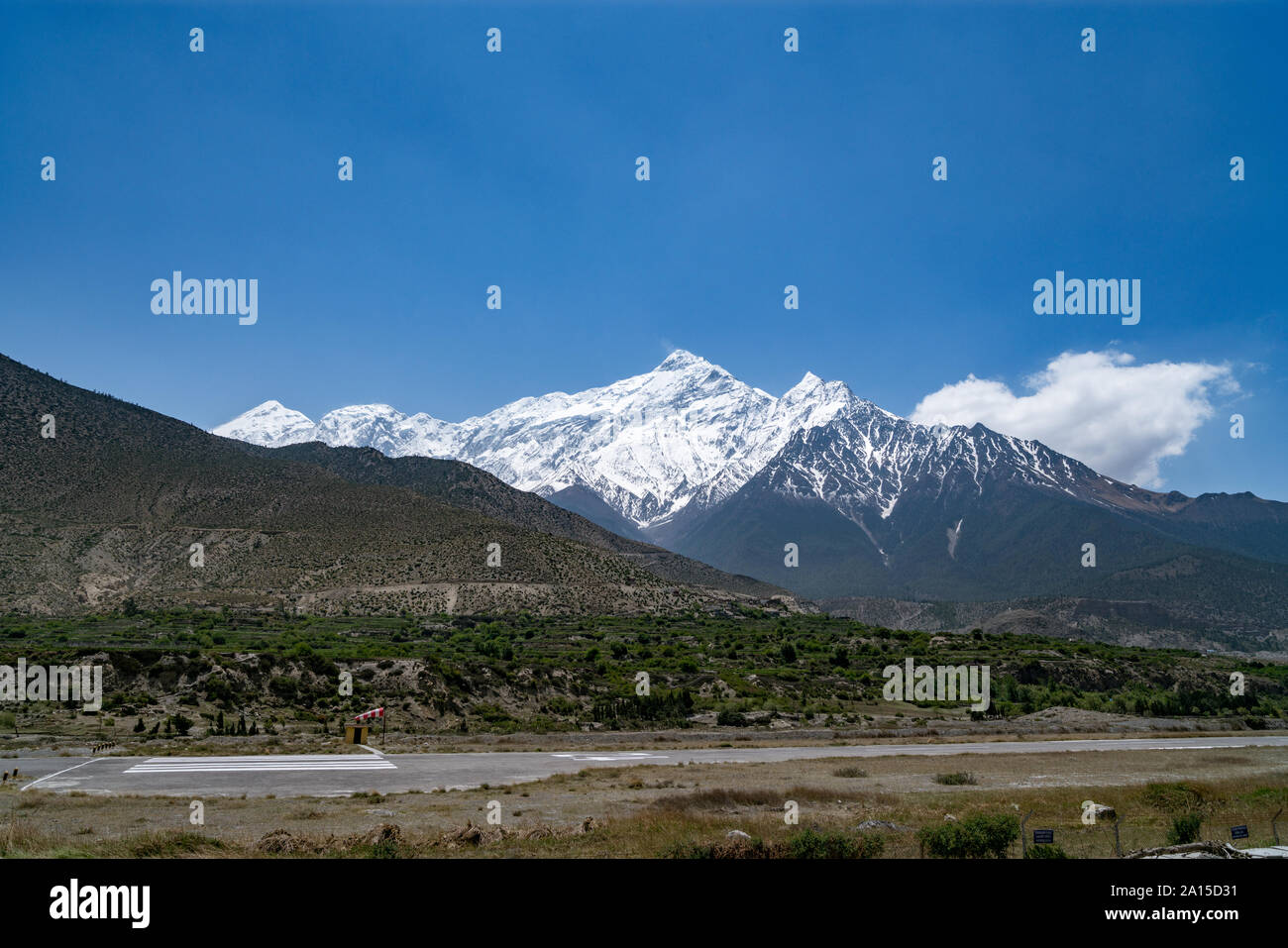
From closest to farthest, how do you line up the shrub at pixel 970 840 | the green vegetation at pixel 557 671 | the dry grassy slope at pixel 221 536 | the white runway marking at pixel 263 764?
the shrub at pixel 970 840, the white runway marking at pixel 263 764, the green vegetation at pixel 557 671, the dry grassy slope at pixel 221 536

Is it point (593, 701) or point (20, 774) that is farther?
point (593, 701)

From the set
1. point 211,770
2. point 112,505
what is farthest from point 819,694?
point 112,505

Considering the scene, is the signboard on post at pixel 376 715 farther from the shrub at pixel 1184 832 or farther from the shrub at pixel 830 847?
the shrub at pixel 1184 832

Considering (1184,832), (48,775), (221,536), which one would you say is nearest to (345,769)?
(48,775)

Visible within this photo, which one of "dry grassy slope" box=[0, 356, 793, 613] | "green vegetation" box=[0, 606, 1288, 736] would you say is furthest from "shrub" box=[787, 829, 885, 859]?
"dry grassy slope" box=[0, 356, 793, 613]

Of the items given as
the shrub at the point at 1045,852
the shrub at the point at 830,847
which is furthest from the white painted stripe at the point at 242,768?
the shrub at the point at 1045,852
